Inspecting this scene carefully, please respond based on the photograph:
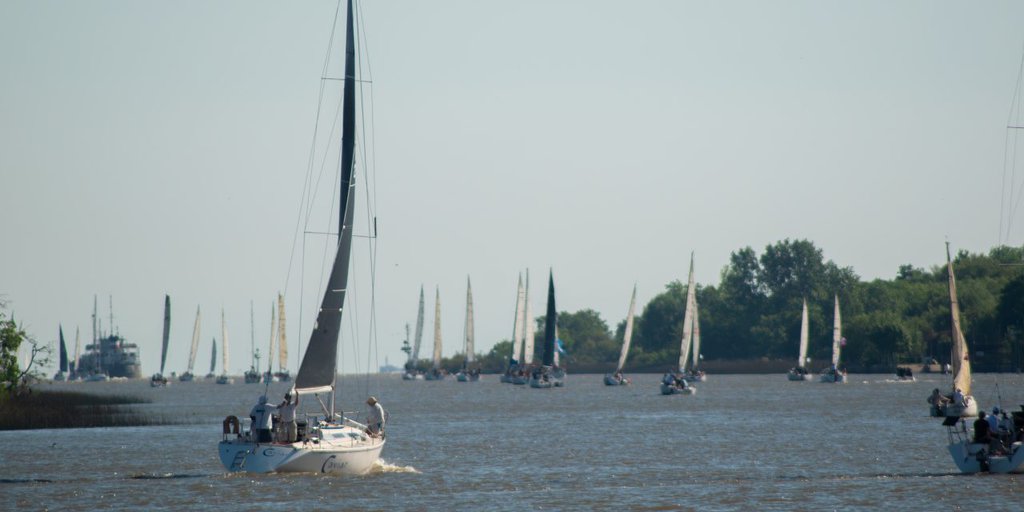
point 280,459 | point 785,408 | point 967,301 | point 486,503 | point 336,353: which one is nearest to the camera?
point 486,503

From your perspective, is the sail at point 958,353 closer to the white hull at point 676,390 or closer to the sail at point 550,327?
the white hull at point 676,390

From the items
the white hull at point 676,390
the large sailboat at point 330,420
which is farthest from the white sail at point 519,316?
the large sailboat at point 330,420

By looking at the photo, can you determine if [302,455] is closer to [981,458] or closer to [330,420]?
[330,420]

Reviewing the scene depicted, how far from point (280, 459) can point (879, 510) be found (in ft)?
56.4

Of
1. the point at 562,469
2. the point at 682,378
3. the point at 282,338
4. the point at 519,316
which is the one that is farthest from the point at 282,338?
the point at 562,469

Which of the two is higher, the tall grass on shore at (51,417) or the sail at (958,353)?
the sail at (958,353)

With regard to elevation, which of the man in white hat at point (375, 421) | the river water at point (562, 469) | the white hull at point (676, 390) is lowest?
A: the river water at point (562, 469)

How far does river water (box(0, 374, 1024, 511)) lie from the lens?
39.4m

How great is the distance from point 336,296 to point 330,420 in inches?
156

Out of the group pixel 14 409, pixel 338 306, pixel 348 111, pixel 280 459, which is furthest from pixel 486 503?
pixel 14 409

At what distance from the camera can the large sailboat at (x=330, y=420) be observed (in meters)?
42.4

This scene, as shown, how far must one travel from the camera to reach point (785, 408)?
9456 cm

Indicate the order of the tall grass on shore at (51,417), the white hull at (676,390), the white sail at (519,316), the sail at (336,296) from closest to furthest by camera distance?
the sail at (336,296), the tall grass on shore at (51,417), the white hull at (676,390), the white sail at (519,316)

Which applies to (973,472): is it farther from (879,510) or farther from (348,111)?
(348,111)
